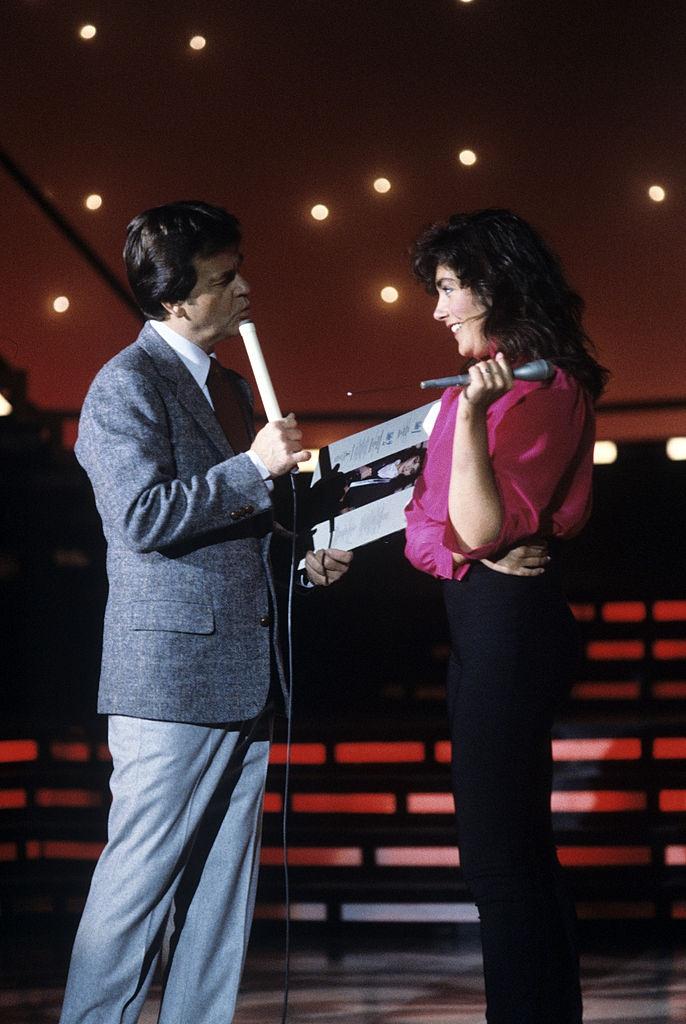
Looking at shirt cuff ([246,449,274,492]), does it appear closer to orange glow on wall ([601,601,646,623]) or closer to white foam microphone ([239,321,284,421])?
white foam microphone ([239,321,284,421])

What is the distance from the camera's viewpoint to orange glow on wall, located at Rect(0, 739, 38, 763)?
297cm

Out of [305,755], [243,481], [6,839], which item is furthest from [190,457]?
[6,839]

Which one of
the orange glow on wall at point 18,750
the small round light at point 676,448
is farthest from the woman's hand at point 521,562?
the small round light at point 676,448

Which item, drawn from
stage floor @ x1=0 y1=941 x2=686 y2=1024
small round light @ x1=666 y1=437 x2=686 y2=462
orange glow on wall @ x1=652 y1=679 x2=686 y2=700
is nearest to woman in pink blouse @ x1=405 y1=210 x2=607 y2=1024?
stage floor @ x1=0 y1=941 x2=686 y2=1024

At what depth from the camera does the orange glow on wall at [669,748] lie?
2848mm

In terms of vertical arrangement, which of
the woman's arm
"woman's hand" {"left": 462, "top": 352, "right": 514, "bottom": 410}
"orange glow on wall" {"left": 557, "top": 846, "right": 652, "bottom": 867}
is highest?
"woman's hand" {"left": 462, "top": 352, "right": 514, "bottom": 410}

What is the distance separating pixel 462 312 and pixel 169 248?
42cm

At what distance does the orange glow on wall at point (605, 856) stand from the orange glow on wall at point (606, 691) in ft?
1.45

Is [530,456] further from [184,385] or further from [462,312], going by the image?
[184,385]

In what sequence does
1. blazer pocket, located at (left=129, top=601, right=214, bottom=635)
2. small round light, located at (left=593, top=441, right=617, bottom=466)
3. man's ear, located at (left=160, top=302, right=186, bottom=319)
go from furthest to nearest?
small round light, located at (left=593, top=441, right=617, bottom=466), man's ear, located at (left=160, top=302, right=186, bottom=319), blazer pocket, located at (left=129, top=601, right=214, bottom=635)

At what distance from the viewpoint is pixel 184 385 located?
165cm

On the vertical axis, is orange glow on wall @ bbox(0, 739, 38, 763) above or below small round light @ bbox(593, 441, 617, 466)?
below

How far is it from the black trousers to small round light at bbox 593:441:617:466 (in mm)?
1894

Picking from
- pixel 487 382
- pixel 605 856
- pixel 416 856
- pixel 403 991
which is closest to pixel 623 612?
pixel 605 856
